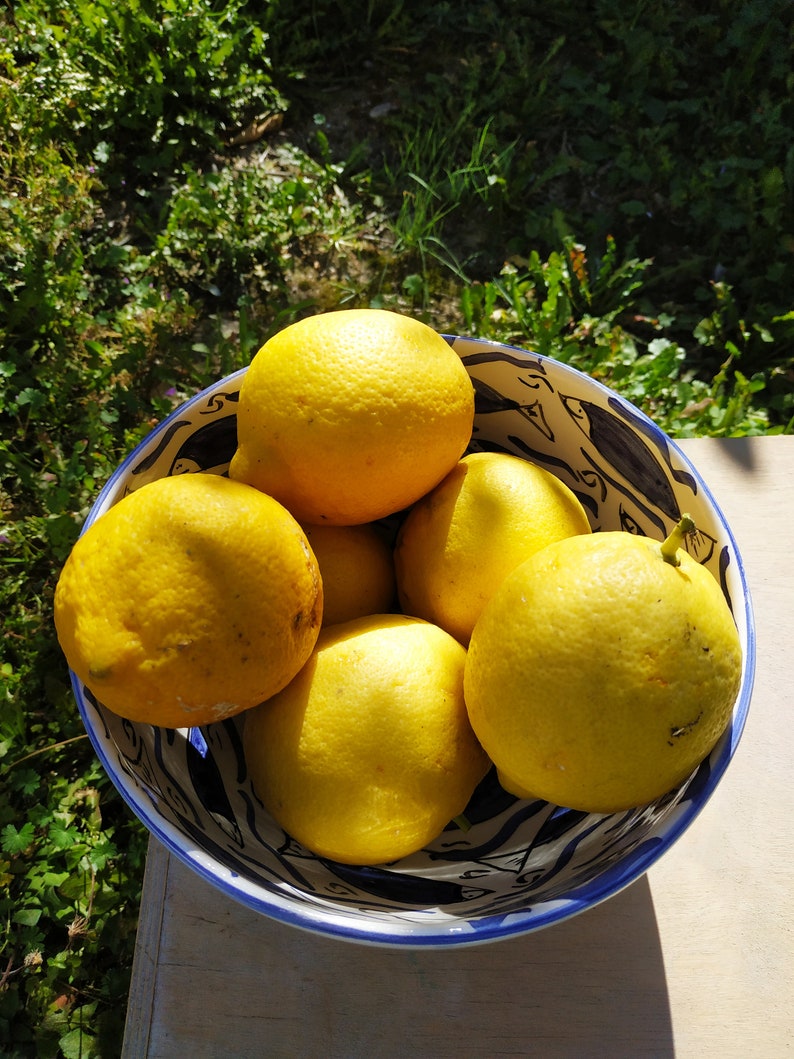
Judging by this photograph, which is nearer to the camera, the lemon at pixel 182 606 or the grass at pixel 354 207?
the lemon at pixel 182 606

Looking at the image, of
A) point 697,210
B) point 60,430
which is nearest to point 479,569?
point 60,430

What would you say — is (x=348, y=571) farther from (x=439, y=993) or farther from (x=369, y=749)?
(x=439, y=993)

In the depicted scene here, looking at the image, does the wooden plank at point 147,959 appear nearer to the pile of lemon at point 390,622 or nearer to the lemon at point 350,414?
the pile of lemon at point 390,622

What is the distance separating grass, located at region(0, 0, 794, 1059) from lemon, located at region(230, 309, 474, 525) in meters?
1.17

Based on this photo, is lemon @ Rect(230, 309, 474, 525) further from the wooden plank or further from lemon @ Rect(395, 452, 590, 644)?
the wooden plank

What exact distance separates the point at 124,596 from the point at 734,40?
3.24 meters

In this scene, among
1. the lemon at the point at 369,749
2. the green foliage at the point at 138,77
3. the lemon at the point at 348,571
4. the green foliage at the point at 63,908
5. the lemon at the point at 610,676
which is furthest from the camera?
the green foliage at the point at 138,77

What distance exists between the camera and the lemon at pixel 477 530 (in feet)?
3.59

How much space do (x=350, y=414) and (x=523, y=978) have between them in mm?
830

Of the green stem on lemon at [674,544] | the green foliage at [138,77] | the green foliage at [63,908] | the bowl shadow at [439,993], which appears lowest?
the green foliage at [63,908]

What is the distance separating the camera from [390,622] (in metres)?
1.10

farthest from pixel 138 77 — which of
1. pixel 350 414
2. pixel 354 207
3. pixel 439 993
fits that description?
pixel 439 993

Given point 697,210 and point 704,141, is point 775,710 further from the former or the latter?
point 704,141

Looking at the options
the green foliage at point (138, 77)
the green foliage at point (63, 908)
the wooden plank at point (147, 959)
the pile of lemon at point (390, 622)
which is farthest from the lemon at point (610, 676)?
the green foliage at point (138, 77)
